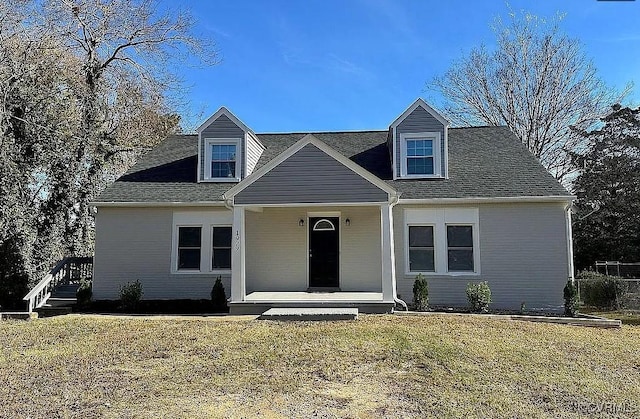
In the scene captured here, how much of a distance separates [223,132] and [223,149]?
0.55 metres

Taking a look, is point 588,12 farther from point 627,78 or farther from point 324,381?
point 627,78

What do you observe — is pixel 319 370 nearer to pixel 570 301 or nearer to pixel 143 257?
pixel 570 301

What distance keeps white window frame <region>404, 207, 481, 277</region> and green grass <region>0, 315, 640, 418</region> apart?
332cm

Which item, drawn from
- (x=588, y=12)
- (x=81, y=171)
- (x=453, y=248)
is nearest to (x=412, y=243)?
(x=453, y=248)

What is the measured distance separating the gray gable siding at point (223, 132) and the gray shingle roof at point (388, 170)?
0.74 metres

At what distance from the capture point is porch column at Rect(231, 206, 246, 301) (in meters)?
11.7

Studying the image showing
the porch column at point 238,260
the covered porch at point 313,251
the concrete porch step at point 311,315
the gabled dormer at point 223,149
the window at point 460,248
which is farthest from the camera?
the gabled dormer at point 223,149

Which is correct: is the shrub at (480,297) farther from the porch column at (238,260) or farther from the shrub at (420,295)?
the porch column at (238,260)

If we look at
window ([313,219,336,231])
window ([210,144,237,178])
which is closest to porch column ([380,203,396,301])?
window ([313,219,336,231])

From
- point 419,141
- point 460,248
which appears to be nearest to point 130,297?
point 460,248

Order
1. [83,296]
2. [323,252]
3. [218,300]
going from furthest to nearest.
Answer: [323,252], [83,296], [218,300]

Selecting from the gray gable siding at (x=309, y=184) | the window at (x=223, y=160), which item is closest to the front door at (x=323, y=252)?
the gray gable siding at (x=309, y=184)

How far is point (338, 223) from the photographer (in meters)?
14.0

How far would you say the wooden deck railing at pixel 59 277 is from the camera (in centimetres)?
1357
